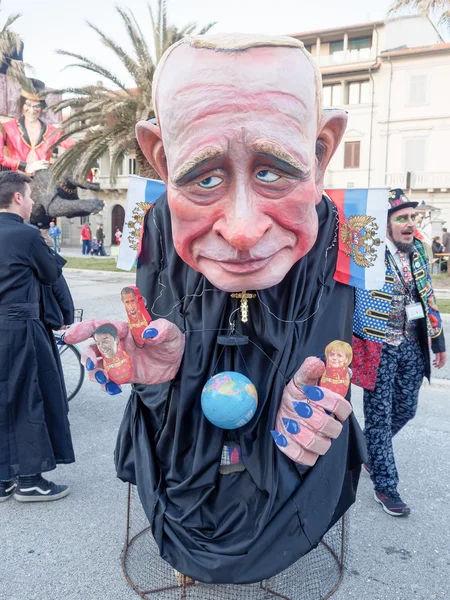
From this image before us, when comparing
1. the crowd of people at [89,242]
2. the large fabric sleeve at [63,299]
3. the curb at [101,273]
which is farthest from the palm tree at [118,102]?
the crowd of people at [89,242]

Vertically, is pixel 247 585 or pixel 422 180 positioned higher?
pixel 422 180

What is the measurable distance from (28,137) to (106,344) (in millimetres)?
15526

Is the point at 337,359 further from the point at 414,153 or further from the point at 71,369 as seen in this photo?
the point at 414,153

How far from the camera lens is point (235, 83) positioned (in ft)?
4.50

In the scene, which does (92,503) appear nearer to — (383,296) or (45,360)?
(45,360)

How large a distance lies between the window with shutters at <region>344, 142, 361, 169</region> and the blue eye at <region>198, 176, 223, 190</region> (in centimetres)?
2542

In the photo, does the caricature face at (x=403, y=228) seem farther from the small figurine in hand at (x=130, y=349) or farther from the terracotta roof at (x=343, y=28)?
the terracotta roof at (x=343, y=28)

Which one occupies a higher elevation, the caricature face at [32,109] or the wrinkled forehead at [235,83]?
the caricature face at [32,109]

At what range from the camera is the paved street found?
2.14m

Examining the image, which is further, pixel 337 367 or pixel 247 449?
pixel 247 449

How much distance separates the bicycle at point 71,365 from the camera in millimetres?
4445

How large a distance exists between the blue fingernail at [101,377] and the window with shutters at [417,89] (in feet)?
85.5

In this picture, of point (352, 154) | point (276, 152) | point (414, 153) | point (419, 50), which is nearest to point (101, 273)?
point (276, 152)

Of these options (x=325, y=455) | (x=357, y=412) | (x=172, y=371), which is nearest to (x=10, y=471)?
(x=172, y=371)
